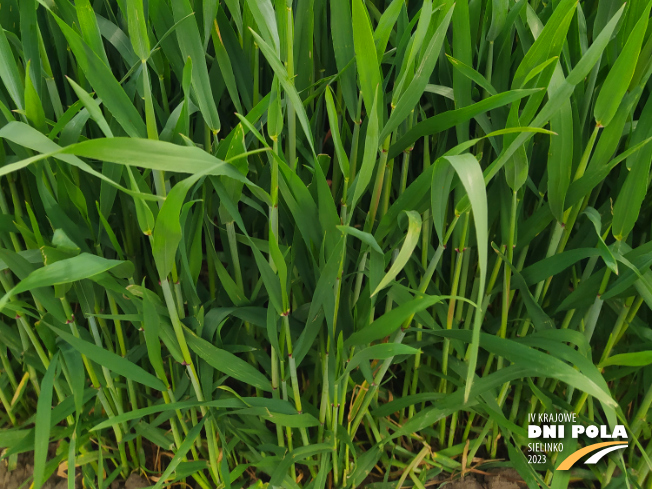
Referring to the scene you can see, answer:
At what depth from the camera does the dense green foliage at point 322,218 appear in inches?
16.3

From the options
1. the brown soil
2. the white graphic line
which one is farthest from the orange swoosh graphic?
the brown soil

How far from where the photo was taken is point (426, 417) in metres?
0.59

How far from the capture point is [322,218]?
18.1 inches

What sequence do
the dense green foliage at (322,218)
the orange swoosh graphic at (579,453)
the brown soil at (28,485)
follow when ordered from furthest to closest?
the brown soil at (28,485) < the orange swoosh graphic at (579,453) < the dense green foliage at (322,218)

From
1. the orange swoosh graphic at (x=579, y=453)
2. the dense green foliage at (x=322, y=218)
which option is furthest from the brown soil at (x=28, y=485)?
the orange swoosh graphic at (x=579, y=453)

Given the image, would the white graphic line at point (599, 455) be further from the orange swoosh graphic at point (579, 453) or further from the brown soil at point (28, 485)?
the brown soil at point (28, 485)

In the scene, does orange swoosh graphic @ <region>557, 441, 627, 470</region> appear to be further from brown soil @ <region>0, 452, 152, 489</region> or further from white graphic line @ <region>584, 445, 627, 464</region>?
brown soil @ <region>0, 452, 152, 489</region>

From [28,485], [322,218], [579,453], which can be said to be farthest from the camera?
[28,485]

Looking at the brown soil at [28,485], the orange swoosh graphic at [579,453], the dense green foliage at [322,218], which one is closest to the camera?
the dense green foliage at [322,218]

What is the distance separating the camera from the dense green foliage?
0.41 metres

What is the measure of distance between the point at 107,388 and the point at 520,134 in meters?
0.58

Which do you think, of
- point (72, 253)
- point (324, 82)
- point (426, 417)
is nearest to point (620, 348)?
point (426, 417)

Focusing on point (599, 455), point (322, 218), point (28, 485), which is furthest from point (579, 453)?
point (28, 485)

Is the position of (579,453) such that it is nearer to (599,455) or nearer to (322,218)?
(599,455)
